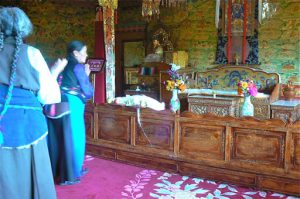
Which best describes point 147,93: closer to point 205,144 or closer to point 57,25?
point 57,25

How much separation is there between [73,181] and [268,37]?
4.60m

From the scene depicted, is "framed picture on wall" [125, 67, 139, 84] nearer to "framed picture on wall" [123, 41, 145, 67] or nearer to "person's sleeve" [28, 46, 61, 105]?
"framed picture on wall" [123, 41, 145, 67]

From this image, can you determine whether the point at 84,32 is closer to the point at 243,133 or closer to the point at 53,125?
the point at 53,125

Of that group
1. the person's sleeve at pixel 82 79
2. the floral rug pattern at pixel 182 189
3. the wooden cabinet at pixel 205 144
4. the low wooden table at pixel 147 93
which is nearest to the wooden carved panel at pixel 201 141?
the wooden cabinet at pixel 205 144

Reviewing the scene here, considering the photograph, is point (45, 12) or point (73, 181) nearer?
point (73, 181)

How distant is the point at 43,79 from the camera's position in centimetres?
206

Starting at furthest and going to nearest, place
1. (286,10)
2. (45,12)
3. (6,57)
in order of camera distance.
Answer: (45,12), (286,10), (6,57)

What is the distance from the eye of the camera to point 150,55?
25.1 feet

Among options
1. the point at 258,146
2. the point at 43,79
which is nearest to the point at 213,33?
the point at 258,146

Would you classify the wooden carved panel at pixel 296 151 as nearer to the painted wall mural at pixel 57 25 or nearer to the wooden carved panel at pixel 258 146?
the wooden carved panel at pixel 258 146

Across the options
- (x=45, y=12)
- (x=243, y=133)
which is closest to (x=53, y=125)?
(x=243, y=133)

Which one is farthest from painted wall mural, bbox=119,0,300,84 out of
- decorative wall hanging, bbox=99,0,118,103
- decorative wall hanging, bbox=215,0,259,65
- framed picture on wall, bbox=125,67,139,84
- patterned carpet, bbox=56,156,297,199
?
patterned carpet, bbox=56,156,297,199

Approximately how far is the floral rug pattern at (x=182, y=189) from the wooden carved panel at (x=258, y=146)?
31 cm

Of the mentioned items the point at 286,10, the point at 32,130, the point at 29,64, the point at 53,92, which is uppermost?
the point at 286,10
